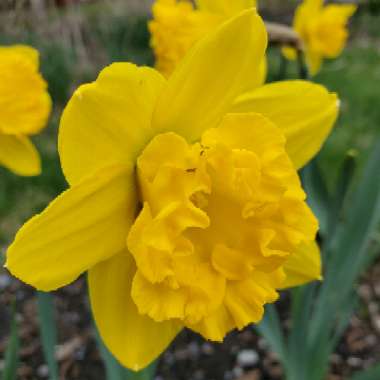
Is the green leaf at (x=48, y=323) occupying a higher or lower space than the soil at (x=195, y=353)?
higher

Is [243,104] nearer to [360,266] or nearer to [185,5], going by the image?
[185,5]

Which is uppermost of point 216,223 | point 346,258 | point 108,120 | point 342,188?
point 108,120

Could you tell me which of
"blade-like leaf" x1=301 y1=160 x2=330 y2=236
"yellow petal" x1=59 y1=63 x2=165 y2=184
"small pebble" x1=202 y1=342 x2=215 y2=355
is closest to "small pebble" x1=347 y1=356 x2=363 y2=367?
"small pebble" x1=202 y1=342 x2=215 y2=355

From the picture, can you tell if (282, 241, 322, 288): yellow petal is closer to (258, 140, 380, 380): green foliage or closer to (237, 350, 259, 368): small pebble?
(258, 140, 380, 380): green foliage

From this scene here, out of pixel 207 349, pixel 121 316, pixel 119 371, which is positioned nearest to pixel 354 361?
pixel 207 349

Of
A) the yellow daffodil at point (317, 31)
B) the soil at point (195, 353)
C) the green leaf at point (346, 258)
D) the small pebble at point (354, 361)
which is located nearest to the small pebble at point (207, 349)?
Result: the soil at point (195, 353)

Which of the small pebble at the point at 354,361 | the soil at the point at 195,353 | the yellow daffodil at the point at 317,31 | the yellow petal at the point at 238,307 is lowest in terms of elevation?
the soil at the point at 195,353

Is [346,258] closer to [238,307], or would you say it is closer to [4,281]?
[238,307]

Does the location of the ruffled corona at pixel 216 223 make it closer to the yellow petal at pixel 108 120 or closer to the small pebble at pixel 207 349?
the yellow petal at pixel 108 120
